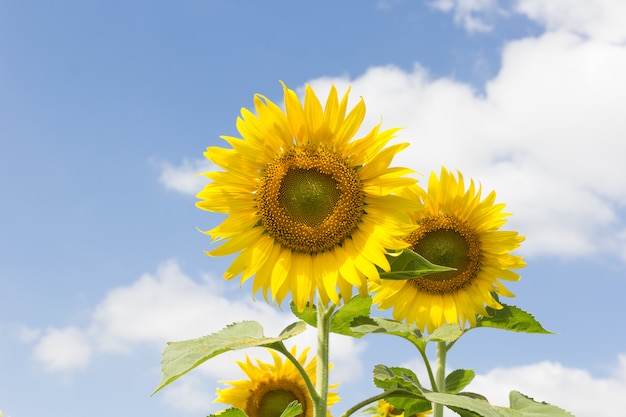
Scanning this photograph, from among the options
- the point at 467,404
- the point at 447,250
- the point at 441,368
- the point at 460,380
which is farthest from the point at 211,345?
the point at 447,250

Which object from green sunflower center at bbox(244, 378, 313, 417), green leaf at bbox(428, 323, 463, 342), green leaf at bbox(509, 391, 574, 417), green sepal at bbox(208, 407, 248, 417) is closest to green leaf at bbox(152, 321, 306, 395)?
green sepal at bbox(208, 407, 248, 417)

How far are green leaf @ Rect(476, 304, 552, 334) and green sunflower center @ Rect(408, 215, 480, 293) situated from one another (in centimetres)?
41

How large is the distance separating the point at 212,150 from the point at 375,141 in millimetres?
946

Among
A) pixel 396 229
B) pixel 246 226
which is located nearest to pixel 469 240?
pixel 396 229

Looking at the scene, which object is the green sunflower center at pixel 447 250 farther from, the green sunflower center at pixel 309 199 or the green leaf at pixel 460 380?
the green sunflower center at pixel 309 199

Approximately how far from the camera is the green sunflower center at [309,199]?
4.32m

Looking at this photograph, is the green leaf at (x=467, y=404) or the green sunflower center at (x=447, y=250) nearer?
the green leaf at (x=467, y=404)

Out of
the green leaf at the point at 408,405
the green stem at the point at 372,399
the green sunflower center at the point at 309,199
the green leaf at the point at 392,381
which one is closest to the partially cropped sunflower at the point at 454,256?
the green leaf at the point at 408,405

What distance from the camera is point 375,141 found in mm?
4148

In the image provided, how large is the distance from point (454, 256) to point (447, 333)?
0.84m

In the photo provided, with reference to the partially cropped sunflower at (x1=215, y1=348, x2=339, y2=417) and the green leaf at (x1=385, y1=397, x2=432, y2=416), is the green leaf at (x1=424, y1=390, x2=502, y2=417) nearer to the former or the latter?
the green leaf at (x1=385, y1=397, x2=432, y2=416)

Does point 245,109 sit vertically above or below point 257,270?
above

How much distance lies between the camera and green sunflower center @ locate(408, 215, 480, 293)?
5875mm

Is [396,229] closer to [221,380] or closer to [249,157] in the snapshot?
[249,157]
